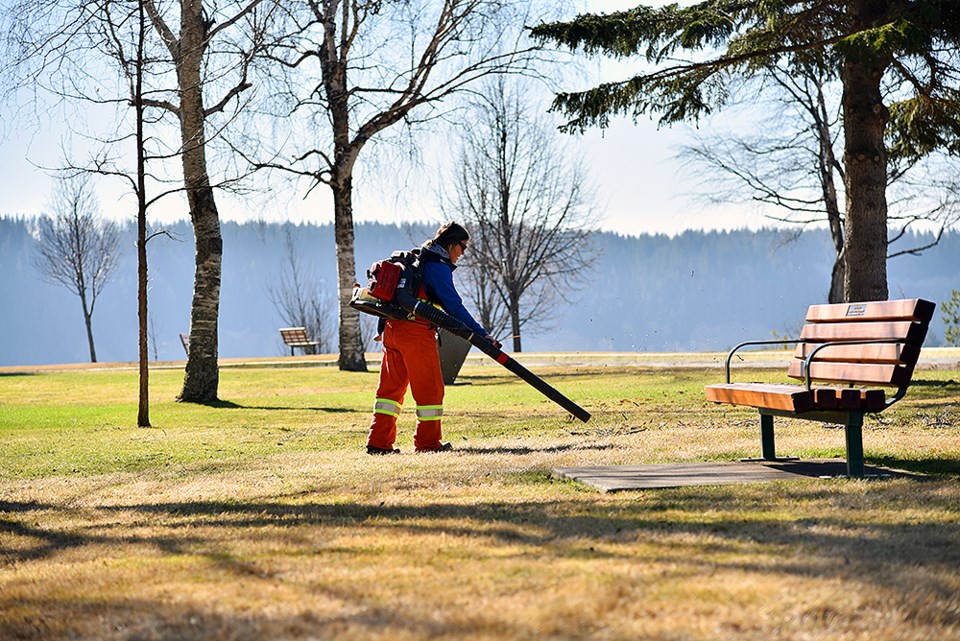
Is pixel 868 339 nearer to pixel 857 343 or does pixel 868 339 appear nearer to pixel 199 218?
pixel 857 343

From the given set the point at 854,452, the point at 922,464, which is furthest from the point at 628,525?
the point at 922,464

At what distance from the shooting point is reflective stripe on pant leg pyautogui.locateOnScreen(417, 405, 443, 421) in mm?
8797

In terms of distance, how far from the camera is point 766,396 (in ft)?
22.1

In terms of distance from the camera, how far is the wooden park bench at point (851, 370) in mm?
6289

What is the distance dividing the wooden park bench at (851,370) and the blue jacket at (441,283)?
6.33 feet

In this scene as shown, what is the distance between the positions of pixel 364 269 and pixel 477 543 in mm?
150510

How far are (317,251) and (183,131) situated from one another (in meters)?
141

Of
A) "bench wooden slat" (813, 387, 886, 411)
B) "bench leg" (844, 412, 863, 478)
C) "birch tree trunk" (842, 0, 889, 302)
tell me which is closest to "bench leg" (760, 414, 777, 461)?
"bench leg" (844, 412, 863, 478)

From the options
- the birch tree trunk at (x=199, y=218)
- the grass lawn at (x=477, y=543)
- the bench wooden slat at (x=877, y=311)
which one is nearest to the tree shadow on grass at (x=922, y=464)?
the grass lawn at (x=477, y=543)

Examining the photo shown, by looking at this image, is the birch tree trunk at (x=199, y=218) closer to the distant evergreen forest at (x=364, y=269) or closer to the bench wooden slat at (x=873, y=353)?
the bench wooden slat at (x=873, y=353)

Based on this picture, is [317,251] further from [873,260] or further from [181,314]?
[873,260]

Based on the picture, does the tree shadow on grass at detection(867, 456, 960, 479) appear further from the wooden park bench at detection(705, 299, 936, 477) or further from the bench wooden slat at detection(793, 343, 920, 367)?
the bench wooden slat at detection(793, 343, 920, 367)

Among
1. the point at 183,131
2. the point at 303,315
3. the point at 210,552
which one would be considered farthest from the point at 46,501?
the point at 303,315

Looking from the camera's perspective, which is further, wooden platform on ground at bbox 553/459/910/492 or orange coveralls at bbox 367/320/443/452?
orange coveralls at bbox 367/320/443/452
